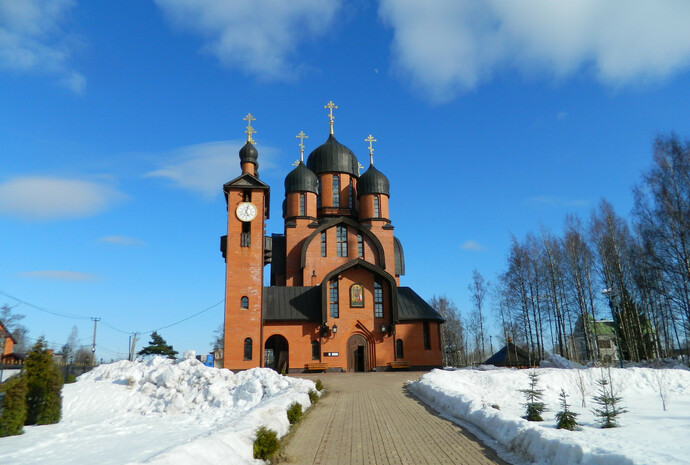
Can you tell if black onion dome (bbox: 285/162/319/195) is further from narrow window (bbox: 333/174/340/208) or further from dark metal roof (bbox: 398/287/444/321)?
dark metal roof (bbox: 398/287/444/321)

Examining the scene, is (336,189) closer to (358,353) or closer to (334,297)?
(334,297)

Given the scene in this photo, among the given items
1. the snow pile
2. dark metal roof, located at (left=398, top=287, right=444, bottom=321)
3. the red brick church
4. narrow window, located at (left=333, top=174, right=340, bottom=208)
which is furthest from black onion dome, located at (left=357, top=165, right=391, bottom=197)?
the snow pile

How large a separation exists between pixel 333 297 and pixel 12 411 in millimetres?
17329

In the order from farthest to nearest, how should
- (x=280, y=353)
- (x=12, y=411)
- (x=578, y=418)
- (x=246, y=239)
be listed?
(x=280, y=353)
(x=246, y=239)
(x=12, y=411)
(x=578, y=418)

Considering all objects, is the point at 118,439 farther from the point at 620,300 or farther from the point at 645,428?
the point at 620,300

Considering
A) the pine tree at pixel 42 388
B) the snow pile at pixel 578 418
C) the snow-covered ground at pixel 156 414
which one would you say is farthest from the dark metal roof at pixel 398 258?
the pine tree at pixel 42 388

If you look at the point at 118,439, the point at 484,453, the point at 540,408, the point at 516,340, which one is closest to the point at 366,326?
the point at 516,340

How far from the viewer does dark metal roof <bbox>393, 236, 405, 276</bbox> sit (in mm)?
34125

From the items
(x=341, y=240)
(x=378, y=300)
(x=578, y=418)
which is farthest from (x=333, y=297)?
(x=578, y=418)

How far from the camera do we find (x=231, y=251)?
27.0 meters

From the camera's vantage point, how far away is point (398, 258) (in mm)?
34500

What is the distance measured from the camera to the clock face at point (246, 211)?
2750 cm

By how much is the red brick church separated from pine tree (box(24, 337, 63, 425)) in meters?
10.4

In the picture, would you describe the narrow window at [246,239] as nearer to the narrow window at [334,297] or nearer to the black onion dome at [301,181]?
the narrow window at [334,297]
